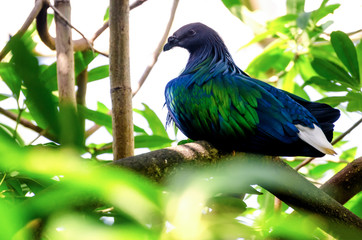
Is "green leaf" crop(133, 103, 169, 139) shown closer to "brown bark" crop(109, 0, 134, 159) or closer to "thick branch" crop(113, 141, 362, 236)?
"brown bark" crop(109, 0, 134, 159)

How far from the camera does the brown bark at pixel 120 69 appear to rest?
81.1 inches

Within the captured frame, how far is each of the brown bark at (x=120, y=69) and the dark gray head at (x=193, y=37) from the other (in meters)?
0.96

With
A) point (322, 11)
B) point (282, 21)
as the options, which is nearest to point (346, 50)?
point (322, 11)

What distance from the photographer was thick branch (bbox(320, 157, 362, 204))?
7.01 feet

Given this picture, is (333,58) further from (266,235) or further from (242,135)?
(266,235)

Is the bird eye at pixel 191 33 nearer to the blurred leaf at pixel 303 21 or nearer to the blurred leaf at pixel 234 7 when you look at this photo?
the blurred leaf at pixel 234 7

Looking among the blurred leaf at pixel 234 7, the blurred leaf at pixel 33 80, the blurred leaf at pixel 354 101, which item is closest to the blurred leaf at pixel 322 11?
the blurred leaf at pixel 234 7

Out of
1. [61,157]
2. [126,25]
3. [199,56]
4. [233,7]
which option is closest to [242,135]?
[126,25]

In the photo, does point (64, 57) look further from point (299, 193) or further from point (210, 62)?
point (299, 193)

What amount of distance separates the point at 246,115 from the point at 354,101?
23.3 inches

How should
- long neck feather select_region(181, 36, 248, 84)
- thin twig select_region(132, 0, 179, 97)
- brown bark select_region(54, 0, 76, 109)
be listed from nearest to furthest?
1. brown bark select_region(54, 0, 76, 109)
2. long neck feather select_region(181, 36, 248, 84)
3. thin twig select_region(132, 0, 179, 97)

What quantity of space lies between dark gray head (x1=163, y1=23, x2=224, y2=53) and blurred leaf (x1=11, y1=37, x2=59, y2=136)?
2628 millimetres

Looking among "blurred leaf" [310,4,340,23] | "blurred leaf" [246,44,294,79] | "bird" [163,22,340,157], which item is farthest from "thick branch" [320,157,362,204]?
"blurred leaf" [246,44,294,79]

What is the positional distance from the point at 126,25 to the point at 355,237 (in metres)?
1.59
